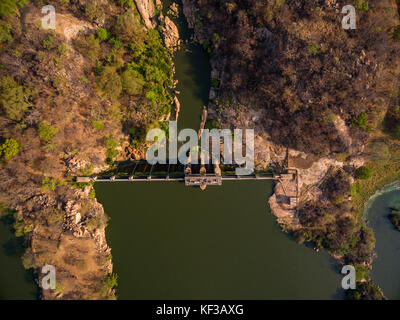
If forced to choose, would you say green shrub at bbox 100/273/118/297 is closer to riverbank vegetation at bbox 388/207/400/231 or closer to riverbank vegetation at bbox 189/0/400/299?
riverbank vegetation at bbox 189/0/400/299

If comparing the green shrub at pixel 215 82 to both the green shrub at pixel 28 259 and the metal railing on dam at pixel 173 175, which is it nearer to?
the metal railing on dam at pixel 173 175

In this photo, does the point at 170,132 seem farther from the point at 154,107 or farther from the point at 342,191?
the point at 342,191

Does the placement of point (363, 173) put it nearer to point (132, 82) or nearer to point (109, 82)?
point (132, 82)

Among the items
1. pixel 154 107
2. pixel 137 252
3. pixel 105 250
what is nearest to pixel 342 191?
pixel 154 107

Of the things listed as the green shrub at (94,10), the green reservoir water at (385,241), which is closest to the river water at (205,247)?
the green reservoir water at (385,241)

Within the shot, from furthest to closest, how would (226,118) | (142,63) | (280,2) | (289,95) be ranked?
(226,118) → (142,63) → (289,95) → (280,2)

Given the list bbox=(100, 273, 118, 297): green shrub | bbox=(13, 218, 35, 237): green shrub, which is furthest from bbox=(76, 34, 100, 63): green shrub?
bbox=(100, 273, 118, 297): green shrub
